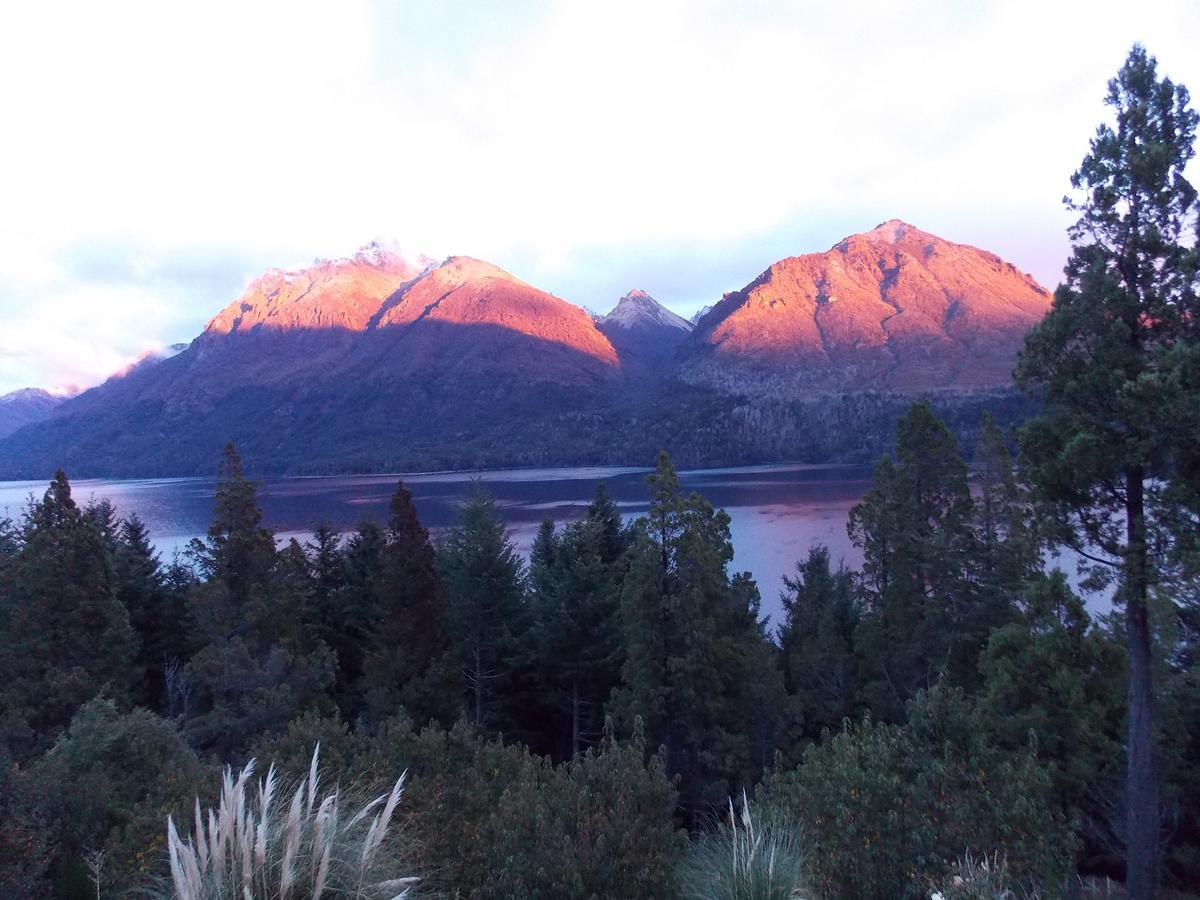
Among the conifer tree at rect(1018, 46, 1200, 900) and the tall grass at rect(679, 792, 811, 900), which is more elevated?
the conifer tree at rect(1018, 46, 1200, 900)

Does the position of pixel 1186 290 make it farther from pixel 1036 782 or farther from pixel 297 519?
pixel 297 519

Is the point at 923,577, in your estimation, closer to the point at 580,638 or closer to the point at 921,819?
the point at 580,638

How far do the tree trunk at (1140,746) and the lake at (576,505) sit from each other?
2009 cm

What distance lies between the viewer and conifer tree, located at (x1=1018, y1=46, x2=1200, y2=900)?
8.69 metres

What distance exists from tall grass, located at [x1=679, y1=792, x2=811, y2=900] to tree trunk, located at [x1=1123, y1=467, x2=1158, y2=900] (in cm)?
705

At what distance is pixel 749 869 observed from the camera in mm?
4387

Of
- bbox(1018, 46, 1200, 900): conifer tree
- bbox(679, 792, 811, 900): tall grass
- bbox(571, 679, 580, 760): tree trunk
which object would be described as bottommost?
bbox(571, 679, 580, 760): tree trunk

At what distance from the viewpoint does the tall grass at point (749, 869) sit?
4359 millimetres

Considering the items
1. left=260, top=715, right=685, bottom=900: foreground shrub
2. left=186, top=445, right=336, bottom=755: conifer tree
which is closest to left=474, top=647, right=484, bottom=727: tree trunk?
left=186, top=445, right=336, bottom=755: conifer tree

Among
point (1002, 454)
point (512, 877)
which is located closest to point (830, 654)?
point (1002, 454)

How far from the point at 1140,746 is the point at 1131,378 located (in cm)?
489

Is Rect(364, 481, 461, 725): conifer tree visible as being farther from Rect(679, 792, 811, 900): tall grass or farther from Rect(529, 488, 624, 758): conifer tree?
Rect(679, 792, 811, 900): tall grass

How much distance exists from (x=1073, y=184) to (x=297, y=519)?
75562mm

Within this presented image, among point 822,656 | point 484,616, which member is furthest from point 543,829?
point 822,656
